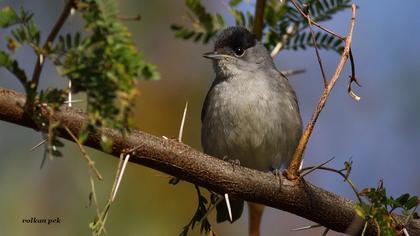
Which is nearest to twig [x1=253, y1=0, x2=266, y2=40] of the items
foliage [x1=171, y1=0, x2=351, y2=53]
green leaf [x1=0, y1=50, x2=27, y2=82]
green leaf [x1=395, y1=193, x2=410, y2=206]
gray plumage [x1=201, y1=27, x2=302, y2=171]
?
foliage [x1=171, y1=0, x2=351, y2=53]

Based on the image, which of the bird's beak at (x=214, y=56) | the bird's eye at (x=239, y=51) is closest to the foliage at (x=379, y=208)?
A: the bird's beak at (x=214, y=56)

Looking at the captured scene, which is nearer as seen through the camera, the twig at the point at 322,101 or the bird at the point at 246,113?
the twig at the point at 322,101

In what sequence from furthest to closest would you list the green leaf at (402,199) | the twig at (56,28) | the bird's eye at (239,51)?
the bird's eye at (239,51)
the green leaf at (402,199)
the twig at (56,28)

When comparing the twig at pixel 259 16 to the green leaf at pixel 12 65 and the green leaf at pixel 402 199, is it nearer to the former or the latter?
the green leaf at pixel 402 199

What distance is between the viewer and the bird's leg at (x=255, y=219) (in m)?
3.10

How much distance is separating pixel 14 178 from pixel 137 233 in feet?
3.61

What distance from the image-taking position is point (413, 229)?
9.77 feet

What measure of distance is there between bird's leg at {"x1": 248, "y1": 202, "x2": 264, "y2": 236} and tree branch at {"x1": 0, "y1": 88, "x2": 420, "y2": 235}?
244 mm

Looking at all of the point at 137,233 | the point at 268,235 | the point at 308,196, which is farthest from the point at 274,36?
the point at 268,235

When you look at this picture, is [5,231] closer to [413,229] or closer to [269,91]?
[269,91]

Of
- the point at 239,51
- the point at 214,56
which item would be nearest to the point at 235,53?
the point at 239,51

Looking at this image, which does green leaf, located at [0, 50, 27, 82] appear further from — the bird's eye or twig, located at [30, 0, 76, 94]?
the bird's eye

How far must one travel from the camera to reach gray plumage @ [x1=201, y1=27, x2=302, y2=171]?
488cm

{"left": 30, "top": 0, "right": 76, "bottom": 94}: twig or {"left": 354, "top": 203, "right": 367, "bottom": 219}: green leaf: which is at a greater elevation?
{"left": 30, "top": 0, "right": 76, "bottom": 94}: twig
